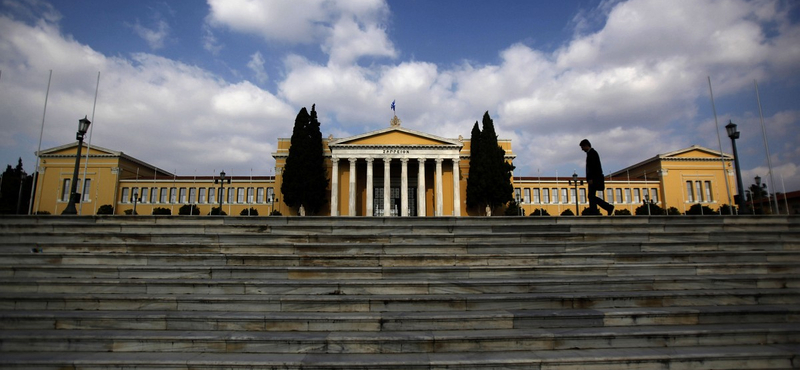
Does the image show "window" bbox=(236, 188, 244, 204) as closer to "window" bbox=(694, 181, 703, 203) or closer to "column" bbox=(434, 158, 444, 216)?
"column" bbox=(434, 158, 444, 216)

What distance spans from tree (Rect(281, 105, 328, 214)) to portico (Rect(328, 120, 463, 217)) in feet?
4.70

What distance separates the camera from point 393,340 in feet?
17.3

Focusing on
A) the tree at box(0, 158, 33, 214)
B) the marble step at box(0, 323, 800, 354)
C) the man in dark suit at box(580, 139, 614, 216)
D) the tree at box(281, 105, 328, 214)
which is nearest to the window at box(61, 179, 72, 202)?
the tree at box(0, 158, 33, 214)

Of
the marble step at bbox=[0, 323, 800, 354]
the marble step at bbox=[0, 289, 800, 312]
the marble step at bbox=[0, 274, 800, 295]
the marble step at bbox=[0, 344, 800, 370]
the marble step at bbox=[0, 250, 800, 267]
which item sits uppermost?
the marble step at bbox=[0, 250, 800, 267]

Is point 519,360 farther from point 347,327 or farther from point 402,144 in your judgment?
point 402,144

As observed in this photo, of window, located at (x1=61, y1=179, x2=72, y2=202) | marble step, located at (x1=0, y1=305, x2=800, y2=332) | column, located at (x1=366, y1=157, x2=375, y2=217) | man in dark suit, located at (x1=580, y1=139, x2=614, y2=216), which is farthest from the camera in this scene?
window, located at (x1=61, y1=179, x2=72, y2=202)

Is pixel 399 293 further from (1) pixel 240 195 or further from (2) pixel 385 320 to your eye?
(1) pixel 240 195

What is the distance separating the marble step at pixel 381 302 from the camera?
6.27 metres

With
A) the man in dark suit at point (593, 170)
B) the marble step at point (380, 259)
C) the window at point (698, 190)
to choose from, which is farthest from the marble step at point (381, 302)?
the window at point (698, 190)

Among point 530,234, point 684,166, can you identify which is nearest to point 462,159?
point 684,166

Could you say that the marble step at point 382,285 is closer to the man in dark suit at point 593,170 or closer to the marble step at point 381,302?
the marble step at point 381,302

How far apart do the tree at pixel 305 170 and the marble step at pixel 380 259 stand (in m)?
29.7

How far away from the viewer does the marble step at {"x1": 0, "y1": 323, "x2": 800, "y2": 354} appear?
5.27m

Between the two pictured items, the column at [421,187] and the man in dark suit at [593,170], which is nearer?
the man in dark suit at [593,170]
